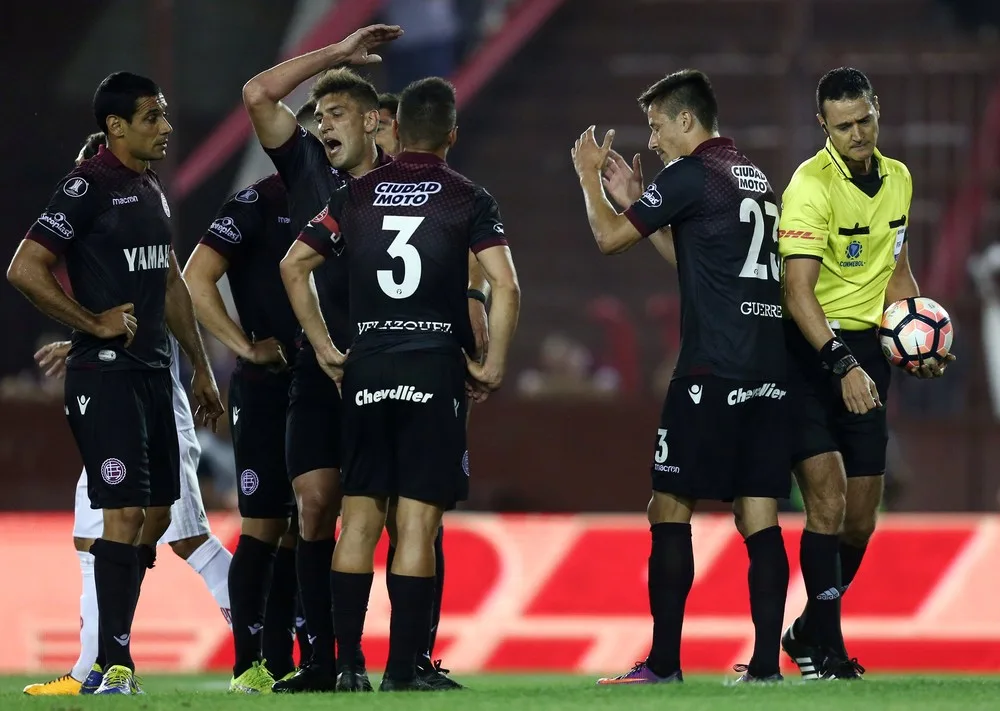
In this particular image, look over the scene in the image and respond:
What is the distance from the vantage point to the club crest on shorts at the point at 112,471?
6348 millimetres

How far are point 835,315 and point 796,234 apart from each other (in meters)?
0.41

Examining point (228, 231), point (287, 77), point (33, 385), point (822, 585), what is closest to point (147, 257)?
point (228, 231)

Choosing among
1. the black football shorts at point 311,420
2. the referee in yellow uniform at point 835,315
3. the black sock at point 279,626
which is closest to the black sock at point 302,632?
the black sock at point 279,626

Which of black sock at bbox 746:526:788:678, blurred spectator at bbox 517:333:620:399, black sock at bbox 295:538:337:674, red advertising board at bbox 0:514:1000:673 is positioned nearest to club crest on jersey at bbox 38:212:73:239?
black sock at bbox 295:538:337:674

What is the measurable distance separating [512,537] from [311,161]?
3.48 metres

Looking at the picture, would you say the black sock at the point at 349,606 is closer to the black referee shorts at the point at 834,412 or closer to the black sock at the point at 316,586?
the black sock at the point at 316,586

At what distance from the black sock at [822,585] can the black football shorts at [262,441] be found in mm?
2095

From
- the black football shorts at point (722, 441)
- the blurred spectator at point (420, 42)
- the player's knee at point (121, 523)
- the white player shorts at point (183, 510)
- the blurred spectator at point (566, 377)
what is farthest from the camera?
the blurred spectator at point (420, 42)

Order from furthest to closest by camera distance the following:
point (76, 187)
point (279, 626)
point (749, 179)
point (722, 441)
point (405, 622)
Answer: point (279, 626) → point (76, 187) → point (749, 179) → point (722, 441) → point (405, 622)

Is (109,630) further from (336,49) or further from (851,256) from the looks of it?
(851,256)

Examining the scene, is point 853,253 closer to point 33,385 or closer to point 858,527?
point 858,527

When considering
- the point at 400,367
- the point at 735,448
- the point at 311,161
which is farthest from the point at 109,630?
the point at 735,448

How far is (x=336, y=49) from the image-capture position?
6504mm

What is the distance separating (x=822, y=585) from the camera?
21.8 ft
